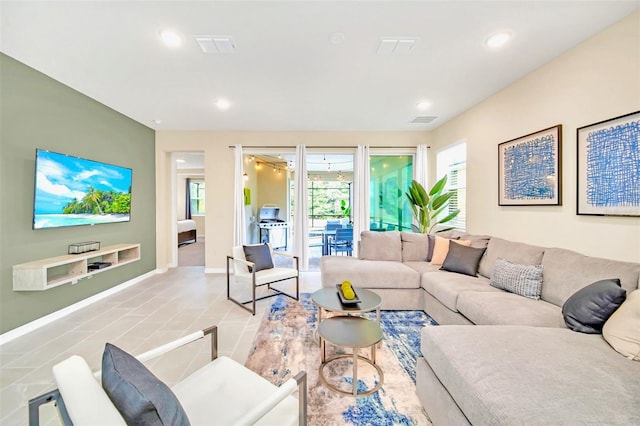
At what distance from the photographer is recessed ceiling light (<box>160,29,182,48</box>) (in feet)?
6.95

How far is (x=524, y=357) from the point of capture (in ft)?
4.48

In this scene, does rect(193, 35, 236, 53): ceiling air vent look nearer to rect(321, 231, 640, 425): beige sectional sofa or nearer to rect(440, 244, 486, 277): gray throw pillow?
rect(321, 231, 640, 425): beige sectional sofa

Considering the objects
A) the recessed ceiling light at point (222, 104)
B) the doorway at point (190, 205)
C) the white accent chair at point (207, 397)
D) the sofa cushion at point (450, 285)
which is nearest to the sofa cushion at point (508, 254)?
the sofa cushion at point (450, 285)

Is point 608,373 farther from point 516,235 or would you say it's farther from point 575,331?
point 516,235

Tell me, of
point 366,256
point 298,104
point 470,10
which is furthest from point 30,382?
point 470,10

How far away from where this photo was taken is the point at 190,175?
31.5 feet

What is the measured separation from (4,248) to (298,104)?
11.8 ft

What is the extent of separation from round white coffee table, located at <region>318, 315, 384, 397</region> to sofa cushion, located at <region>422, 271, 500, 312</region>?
3.25ft

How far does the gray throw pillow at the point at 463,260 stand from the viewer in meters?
3.02

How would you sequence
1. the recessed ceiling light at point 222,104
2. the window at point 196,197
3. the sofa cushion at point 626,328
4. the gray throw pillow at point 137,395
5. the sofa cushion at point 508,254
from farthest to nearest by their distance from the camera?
the window at point 196,197, the recessed ceiling light at point 222,104, the sofa cushion at point 508,254, the sofa cushion at point 626,328, the gray throw pillow at point 137,395

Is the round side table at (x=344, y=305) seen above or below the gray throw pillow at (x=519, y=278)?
below

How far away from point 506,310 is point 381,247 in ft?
6.32

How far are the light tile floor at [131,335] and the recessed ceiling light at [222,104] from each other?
2.83 meters

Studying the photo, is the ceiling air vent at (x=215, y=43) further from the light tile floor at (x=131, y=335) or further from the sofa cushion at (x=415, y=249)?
the sofa cushion at (x=415, y=249)
